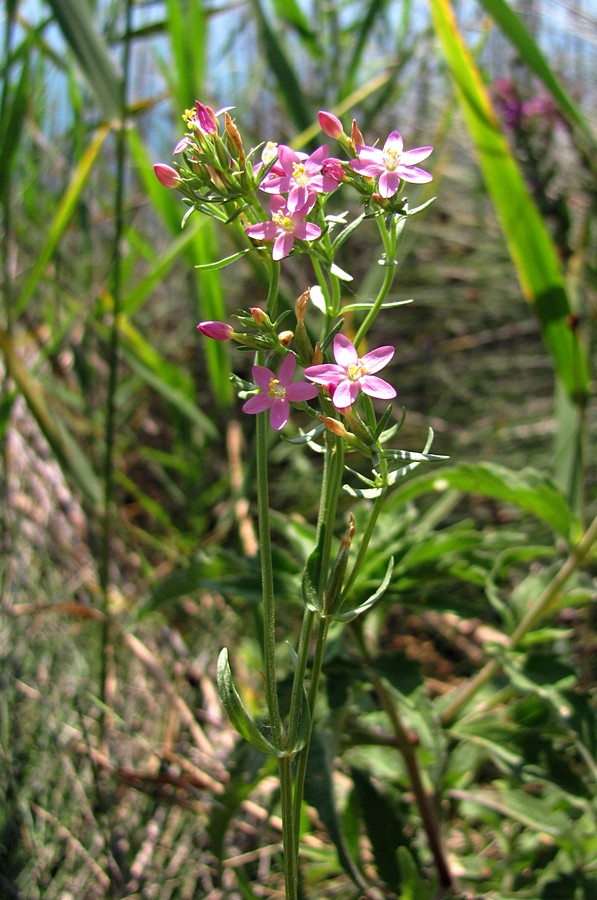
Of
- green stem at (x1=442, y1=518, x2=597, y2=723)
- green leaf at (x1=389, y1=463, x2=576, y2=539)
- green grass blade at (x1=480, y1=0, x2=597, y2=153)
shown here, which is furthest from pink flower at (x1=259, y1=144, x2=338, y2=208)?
green grass blade at (x1=480, y1=0, x2=597, y2=153)

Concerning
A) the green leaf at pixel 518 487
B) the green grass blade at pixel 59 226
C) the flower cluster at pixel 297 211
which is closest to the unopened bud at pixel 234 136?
the flower cluster at pixel 297 211

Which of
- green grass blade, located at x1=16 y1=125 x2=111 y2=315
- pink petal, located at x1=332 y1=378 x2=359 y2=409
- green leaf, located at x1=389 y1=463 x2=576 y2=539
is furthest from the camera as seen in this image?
green grass blade, located at x1=16 y1=125 x2=111 y2=315

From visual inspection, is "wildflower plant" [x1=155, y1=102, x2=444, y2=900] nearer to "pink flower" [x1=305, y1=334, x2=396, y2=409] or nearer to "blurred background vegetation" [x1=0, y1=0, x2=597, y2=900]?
"pink flower" [x1=305, y1=334, x2=396, y2=409]

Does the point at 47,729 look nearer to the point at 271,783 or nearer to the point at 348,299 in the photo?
the point at 271,783

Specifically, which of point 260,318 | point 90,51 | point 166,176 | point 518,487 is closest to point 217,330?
point 260,318

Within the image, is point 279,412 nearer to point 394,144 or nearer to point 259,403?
point 259,403

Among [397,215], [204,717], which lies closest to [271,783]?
[204,717]
